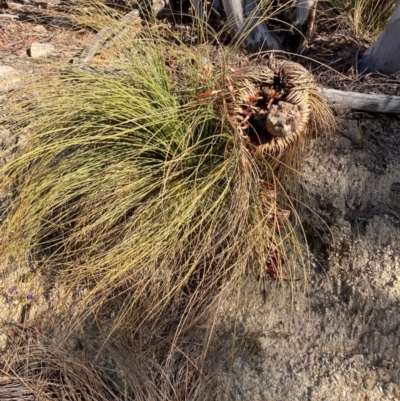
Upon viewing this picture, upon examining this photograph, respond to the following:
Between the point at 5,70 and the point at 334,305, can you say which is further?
the point at 5,70

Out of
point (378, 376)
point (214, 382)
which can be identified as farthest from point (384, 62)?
point (214, 382)

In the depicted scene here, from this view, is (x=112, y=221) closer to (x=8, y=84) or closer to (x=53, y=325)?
(x=53, y=325)

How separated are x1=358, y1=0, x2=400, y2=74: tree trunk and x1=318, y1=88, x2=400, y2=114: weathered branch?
0.35m

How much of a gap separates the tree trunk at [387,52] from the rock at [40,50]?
6.65 feet

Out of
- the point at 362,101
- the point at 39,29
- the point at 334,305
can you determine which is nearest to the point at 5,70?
the point at 39,29

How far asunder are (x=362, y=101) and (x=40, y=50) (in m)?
2.16

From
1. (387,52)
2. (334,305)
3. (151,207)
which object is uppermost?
(387,52)

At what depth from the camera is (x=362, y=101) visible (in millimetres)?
2783

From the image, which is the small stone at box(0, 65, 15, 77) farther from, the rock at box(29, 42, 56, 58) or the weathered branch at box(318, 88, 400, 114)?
the weathered branch at box(318, 88, 400, 114)

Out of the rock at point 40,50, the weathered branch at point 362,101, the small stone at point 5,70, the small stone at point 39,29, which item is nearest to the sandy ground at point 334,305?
the weathered branch at point 362,101

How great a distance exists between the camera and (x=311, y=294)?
2.45 meters

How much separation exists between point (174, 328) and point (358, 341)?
31.0 inches

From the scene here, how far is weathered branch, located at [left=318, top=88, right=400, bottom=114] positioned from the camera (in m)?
2.77

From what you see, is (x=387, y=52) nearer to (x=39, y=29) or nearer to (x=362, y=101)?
(x=362, y=101)
